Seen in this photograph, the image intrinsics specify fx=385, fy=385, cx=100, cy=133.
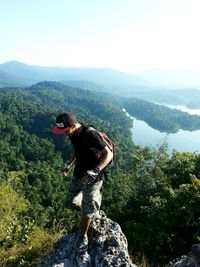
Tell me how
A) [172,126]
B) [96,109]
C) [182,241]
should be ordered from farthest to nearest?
[96,109] < [172,126] < [182,241]

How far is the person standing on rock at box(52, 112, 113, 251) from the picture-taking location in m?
4.77

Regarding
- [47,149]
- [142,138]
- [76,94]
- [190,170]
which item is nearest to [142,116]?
[76,94]

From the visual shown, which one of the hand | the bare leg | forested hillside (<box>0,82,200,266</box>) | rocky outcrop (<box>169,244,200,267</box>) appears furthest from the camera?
forested hillside (<box>0,82,200,266</box>)

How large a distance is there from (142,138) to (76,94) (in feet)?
269

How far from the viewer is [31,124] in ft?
298

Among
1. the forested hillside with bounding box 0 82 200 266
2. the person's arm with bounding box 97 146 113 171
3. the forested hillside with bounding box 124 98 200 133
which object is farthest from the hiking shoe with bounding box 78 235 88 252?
the forested hillside with bounding box 124 98 200 133

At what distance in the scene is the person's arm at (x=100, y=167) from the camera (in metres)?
4.68

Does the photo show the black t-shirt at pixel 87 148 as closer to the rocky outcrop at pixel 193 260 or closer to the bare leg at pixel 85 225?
the bare leg at pixel 85 225

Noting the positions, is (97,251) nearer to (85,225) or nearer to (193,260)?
(85,225)

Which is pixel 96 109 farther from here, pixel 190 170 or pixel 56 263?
pixel 56 263

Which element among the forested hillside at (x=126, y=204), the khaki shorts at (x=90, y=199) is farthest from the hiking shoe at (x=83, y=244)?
the forested hillside at (x=126, y=204)

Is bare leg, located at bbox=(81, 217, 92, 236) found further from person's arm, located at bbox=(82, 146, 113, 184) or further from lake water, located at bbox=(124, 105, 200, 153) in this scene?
lake water, located at bbox=(124, 105, 200, 153)

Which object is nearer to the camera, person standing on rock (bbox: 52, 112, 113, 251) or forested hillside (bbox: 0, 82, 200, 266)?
person standing on rock (bbox: 52, 112, 113, 251)

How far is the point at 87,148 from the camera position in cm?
490
